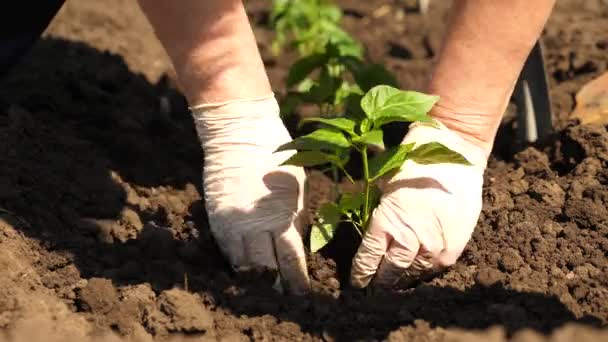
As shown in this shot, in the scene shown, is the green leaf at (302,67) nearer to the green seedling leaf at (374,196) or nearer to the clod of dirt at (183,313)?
the green seedling leaf at (374,196)

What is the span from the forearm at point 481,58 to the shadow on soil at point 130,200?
1.65 ft

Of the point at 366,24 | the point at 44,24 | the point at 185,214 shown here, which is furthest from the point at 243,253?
the point at 366,24

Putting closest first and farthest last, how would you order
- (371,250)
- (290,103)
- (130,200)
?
(371,250) → (130,200) → (290,103)

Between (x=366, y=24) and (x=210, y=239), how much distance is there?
2.36 m

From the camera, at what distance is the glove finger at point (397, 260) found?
220 cm

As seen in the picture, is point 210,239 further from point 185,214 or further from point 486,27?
point 486,27

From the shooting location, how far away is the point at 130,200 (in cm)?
269

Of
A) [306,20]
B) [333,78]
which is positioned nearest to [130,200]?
[333,78]

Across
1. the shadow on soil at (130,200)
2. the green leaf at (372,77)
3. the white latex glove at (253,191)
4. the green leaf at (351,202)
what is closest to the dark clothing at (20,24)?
the shadow on soil at (130,200)

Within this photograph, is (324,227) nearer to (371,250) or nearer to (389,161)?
(371,250)

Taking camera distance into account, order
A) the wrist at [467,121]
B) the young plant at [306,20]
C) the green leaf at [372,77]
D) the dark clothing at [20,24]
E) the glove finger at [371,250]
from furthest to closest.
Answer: the young plant at [306,20], the dark clothing at [20,24], the green leaf at [372,77], the wrist at [467,121], the glove finger at [371,250]

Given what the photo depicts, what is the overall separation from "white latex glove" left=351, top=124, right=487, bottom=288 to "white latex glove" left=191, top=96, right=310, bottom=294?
0.62 ft

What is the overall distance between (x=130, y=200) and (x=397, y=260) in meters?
0.91

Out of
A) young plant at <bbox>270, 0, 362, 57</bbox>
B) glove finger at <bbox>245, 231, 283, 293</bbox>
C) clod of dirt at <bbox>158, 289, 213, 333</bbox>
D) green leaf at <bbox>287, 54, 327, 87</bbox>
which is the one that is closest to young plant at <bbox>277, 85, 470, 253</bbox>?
glove finger at <bbox>245, 231, 283, 293</bbox>
